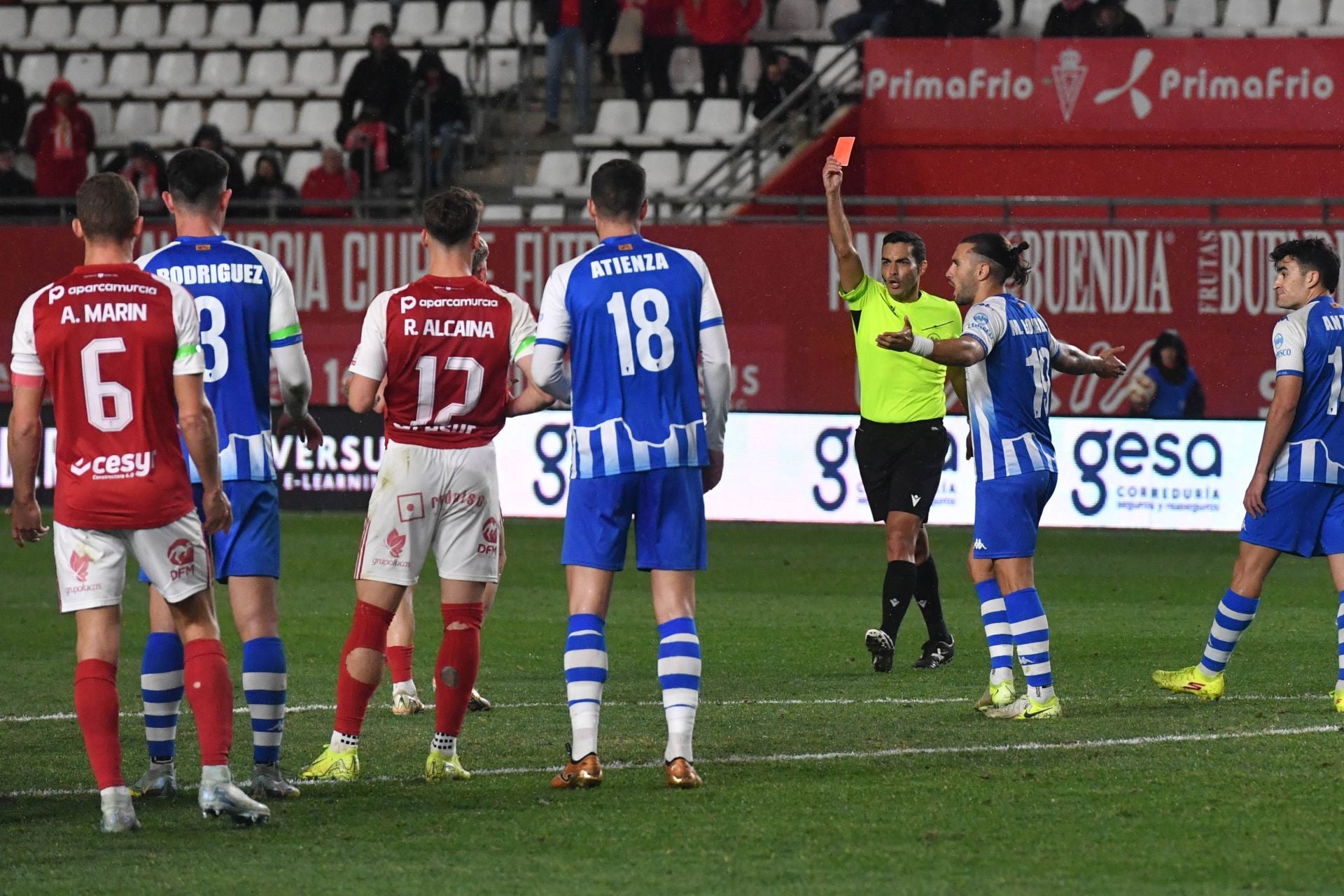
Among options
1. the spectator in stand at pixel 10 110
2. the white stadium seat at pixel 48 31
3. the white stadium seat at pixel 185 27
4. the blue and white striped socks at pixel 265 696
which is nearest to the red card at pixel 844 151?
the blue and white striped socks at pixel 265 696

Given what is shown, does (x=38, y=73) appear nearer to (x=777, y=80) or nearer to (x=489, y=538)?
(x=777, y=80)

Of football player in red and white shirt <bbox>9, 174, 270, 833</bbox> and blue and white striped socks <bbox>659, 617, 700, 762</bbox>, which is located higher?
football player in red and white shirt <bbox>9, 174, 270, 833</bbox>

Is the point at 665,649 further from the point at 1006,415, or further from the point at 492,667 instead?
the point at 492,667

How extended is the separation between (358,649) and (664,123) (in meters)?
15.7

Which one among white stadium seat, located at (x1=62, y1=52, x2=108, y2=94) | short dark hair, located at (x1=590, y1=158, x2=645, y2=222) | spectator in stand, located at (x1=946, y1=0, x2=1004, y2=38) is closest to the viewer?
short dark hair, located at (x1=590, y1=158, x2=645, y2=222)

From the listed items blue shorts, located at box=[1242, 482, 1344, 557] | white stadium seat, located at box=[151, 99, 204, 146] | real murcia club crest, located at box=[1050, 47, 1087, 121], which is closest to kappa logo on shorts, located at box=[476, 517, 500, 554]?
blue shorts, located at box=[1242, 482, 1344, 557]

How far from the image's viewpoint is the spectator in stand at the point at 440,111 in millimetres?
20906

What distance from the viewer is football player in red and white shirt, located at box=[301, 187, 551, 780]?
21.2 ft

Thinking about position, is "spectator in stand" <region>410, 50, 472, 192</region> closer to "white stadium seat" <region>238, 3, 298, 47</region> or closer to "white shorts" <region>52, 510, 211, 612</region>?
"white stadium seat" <region>238, 3, 298, 47</region>

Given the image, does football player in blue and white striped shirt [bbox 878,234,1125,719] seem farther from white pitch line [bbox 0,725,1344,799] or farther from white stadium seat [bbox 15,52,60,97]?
white stadium seat [bbox 15,52,60,97]

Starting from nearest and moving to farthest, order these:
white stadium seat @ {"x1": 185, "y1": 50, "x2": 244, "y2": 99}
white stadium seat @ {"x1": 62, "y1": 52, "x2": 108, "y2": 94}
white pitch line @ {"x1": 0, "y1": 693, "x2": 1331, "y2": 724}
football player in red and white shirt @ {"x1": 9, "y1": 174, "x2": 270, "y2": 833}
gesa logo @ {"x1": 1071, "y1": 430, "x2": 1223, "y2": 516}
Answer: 1. football player in red and white shirt @ {"x1": 9, "y1": 174, "x2": 270, "y2": 833}
2. white pitch line @ {"x1": 0, "y1": 693, "x2": 1331, "y2": 724}
3. gesa logo @ {"x1": 1071, "y1": 430, "x2": 1223, "y2": 516}
4. white stadium seat @ {"x1": 185, "y1": 50, "x2": 244, "y2": 99}
5. white stadium seat @ {"x1": 62, "y1": 52, "x2": 108, "y2": 94}

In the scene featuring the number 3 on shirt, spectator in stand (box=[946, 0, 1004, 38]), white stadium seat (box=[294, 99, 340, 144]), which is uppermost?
spectator in stand (box=[946, 0, 1004, 38])

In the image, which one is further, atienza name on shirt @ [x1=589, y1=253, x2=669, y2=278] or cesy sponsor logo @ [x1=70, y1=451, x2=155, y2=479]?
atienza name on shirt @ [x1=589, y1=253, x2=669, y2=278]

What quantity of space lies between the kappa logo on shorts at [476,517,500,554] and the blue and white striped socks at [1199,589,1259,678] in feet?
10.7
